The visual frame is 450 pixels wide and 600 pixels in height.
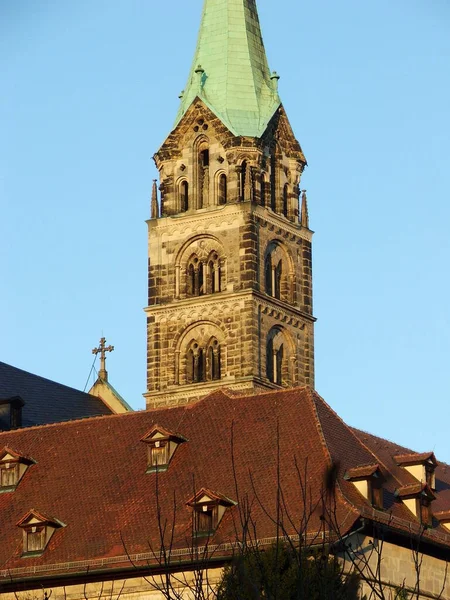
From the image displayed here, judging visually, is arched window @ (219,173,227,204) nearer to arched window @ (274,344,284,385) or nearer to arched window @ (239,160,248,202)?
arched window @ (239,160,248,202)

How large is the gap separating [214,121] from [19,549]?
41.0m

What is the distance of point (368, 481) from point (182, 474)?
534 centimetres

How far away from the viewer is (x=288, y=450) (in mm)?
50812

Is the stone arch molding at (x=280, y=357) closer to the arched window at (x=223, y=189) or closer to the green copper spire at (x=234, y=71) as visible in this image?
the arched window at (x=223, y=189)

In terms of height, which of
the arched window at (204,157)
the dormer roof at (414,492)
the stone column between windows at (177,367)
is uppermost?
the arched window at (204,157)

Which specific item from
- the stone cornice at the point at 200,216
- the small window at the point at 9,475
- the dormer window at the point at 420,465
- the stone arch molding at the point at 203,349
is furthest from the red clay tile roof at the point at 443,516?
the stone cornice at the point at 200,216

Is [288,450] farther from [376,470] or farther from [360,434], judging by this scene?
[360,434]

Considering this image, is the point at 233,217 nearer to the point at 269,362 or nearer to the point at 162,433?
the point at 269,362

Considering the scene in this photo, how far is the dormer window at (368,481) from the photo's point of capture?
50.1 meters

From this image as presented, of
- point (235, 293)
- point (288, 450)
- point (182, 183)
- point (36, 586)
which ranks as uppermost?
point (182, 183)

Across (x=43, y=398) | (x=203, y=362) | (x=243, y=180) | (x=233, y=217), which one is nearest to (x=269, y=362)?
(x=203, y=362)

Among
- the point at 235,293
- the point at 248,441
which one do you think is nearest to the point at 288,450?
the point at 248,441

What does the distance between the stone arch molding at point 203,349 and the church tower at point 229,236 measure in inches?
1.8

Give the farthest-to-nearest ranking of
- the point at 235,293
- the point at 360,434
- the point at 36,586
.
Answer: the point at 235,293 → the point at 360,434 → the point at 36,586
